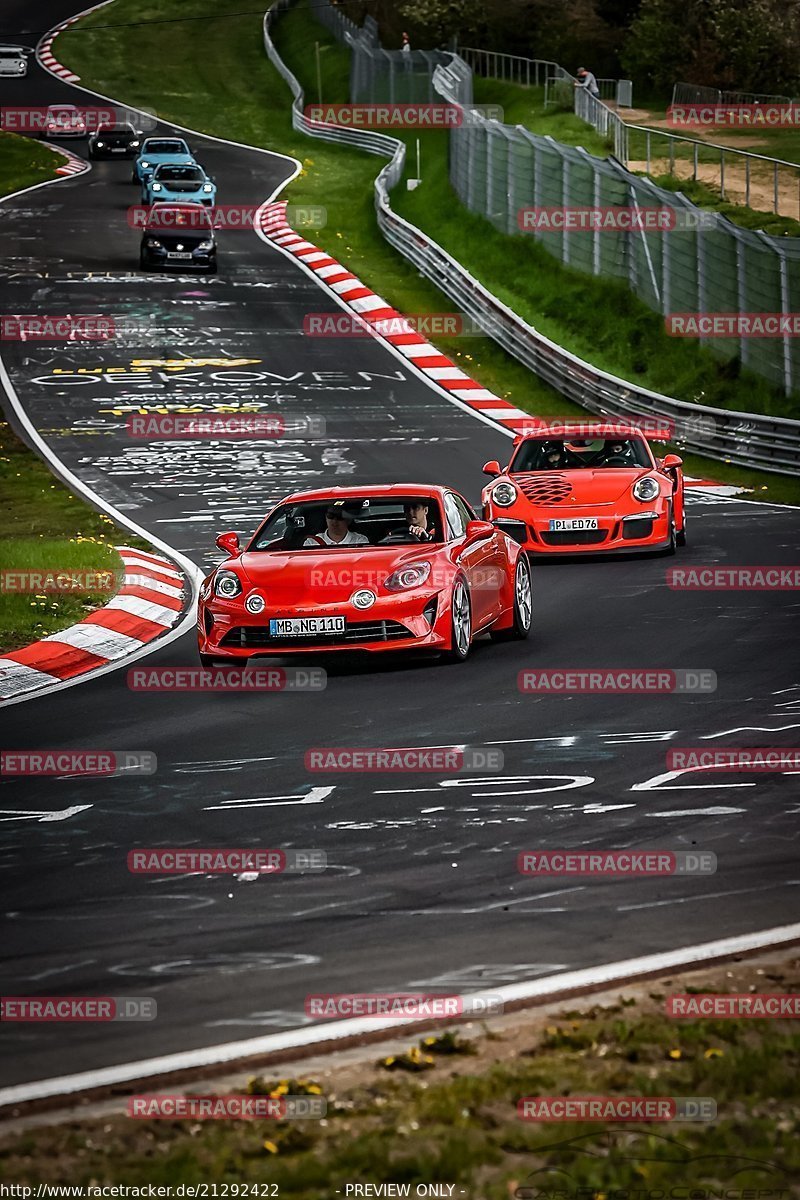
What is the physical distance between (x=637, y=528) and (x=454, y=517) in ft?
15.0

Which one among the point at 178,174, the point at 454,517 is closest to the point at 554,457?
the point at 454,517

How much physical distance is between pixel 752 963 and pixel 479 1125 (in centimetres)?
175

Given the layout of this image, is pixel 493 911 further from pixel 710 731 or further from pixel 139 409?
pixel 139 409

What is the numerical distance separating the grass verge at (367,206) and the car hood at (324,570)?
11134 millimetres

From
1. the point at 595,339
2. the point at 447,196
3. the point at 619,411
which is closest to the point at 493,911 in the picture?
the point at 619,411

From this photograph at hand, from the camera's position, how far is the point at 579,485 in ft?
61.2

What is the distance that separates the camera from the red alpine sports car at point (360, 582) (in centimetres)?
1291

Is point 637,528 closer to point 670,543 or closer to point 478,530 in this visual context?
point 670,543

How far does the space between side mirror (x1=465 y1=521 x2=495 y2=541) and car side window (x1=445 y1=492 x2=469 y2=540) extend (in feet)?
0.15

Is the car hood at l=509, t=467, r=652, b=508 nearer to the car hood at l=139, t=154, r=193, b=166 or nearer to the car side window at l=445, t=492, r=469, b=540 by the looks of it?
the car side window at l=445, t=492, r=469, b=540

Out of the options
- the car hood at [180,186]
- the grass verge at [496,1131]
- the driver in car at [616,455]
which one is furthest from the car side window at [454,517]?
the car hood at [180,186]

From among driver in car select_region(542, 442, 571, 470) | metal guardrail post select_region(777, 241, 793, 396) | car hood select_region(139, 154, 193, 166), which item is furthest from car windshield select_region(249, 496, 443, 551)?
car hood select_region(139, 154, 193, 166)

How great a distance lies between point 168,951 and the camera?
6.88 metres

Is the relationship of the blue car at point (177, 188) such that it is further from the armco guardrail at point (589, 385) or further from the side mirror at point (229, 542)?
the side mirror at point (229, 542)
